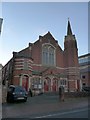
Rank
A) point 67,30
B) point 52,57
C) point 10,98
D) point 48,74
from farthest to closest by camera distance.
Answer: point 67,30 → point 52,57 → point 48,74 → point 10,98

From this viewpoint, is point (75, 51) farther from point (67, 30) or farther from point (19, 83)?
point (19, 83)

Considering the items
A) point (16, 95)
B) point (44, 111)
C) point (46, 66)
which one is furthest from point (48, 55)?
point (44, 111)

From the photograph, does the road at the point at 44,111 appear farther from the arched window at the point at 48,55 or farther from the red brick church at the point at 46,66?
the arched window at the point at 48,55

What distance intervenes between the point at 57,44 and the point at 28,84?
41.3 feet

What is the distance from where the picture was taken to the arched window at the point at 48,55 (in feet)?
133

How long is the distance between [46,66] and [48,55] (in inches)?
103

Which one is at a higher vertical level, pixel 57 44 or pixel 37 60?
pixel 57 44

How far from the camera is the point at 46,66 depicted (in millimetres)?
39844

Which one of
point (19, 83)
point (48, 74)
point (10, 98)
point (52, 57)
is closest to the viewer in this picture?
point (10, 98)

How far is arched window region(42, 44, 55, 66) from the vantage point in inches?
1596

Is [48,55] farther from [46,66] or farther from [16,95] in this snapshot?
[16,95]

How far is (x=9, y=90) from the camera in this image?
69.5 ft

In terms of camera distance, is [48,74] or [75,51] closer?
[48,74]

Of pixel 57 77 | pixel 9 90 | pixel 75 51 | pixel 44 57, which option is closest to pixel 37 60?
pixel 44 57
